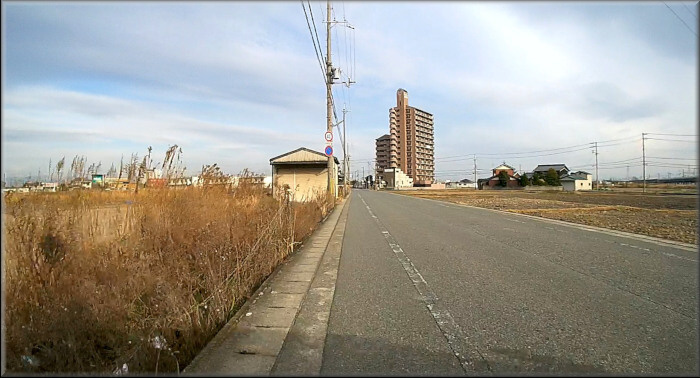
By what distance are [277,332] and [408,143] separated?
117855 mm

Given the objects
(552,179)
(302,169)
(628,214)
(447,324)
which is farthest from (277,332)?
(552,179)

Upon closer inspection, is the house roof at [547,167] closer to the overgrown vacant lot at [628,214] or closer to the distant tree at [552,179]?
the distant tree at [552,179]

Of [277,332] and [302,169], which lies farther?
[302,169]

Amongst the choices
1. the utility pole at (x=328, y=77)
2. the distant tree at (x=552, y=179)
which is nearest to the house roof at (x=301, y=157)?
the utility pole at (x=328, y=77)

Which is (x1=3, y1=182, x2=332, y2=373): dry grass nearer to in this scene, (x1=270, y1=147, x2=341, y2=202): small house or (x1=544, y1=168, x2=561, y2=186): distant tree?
(x1=270, y1=147, x2=341, y2=202): small house

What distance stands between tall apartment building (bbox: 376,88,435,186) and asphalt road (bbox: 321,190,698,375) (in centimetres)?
9622

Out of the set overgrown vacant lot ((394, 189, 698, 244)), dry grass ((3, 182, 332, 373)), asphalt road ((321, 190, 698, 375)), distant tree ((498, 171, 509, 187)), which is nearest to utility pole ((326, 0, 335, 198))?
overgrown vacant lot ((394, 189, 698, 244))

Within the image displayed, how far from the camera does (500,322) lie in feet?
13.9

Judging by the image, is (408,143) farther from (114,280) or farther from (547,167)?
(114,280)

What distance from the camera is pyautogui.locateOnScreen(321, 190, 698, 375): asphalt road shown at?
130 inches

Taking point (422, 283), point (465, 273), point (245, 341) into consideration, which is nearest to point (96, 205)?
point (245, 341)

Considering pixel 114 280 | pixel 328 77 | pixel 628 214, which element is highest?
pixel 328 77

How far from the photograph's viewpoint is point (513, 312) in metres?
4.59

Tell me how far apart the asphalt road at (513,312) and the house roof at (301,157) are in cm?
1956
